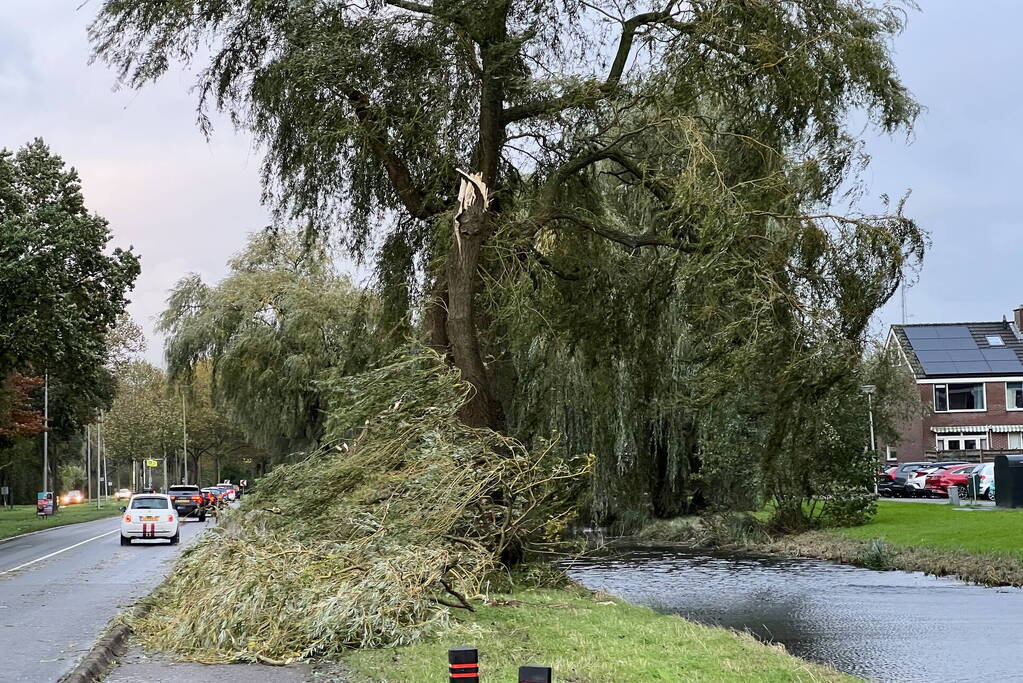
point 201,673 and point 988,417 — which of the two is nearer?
point 201,673

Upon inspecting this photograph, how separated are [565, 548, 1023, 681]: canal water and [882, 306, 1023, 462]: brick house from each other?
42.8m

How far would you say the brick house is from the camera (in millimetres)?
69125

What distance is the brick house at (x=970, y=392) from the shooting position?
6912 centimetres

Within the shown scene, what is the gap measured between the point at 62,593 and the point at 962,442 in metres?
61.8

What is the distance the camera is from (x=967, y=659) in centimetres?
1493

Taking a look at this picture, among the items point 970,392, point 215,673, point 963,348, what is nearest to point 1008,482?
point 215,673

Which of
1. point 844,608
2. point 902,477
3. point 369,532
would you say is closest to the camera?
point 369,532

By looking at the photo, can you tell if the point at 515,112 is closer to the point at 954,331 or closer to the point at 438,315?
the point at 438,315

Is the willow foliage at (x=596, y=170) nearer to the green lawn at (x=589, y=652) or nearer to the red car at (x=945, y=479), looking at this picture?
the green lawn at (x=589, y=652)

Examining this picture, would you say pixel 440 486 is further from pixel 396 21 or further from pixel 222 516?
pixel 396 21

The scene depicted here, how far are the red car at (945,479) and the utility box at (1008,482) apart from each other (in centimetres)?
1318

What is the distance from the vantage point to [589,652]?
38.4 feet

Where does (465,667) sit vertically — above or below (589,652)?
above

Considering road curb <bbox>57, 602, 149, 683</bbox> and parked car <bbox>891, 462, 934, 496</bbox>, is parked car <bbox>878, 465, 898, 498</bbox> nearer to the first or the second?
parked car <bbox>891, 462, 934, 496</bbox>
